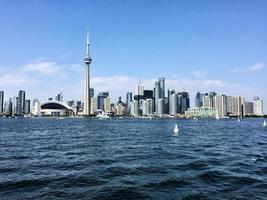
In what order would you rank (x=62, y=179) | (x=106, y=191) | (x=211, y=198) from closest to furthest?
(x=211, y=198) → (x=106, y=191) → (x=62, y=179)

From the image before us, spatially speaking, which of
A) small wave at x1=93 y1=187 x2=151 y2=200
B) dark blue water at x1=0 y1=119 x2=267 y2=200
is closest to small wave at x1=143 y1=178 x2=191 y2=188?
dark blue water at x1=0 y1=119 x2=267 y2=200

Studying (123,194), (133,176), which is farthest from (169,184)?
(123,194)

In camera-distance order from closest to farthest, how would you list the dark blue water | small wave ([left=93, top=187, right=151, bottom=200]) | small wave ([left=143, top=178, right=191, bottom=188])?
1. small wave ([left=93, top=187, right=151, bottom=200])
2. the dark blue water
3. small wave ([left=143, top=178, right=191, bottom=188])

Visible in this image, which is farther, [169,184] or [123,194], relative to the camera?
→ [169,184]

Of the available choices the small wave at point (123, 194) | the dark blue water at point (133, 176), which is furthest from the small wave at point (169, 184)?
the small wave at point (123, 194)

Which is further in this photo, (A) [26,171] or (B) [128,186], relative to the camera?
(A) [26,171]

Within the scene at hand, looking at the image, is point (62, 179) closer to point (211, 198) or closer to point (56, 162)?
point (56, 162)

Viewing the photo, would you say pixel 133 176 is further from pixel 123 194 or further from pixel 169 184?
pixel 123 194

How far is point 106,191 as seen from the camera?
27109 mm

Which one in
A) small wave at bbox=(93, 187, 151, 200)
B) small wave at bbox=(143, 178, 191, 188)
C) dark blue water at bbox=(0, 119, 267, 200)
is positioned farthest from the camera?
small wave at bbox=(143, 178, 191, 188)

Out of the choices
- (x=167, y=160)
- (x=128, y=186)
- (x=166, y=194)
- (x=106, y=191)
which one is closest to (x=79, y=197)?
(x=106, y=191)

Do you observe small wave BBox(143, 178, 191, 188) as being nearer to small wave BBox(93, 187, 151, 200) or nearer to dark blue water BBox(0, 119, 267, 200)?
dark blue water BBox(0, 119, 267, 200)

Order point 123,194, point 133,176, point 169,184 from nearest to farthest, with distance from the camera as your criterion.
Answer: point 123,194
point 169,184
point 133,176

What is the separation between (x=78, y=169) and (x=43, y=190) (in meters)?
9.89
